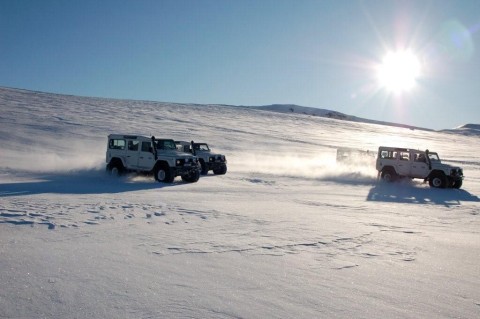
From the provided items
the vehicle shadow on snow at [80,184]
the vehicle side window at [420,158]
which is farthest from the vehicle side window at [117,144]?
the vehicle side window at [420,158]

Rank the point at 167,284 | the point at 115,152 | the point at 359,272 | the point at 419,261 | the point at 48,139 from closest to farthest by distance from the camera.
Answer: the point at 167,284
the point at 359,272
the point at 419,261
the point at 115,152
the point at 48,139

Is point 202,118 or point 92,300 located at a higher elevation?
point 202,118

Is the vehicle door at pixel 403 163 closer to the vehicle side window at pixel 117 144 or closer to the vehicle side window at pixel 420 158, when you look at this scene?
the vehicle side window at pixel 420 158

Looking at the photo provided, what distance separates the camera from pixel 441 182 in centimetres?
1930

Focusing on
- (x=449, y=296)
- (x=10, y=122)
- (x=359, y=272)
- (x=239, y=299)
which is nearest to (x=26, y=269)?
(x=239, y=299)

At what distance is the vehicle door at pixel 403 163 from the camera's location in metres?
20.4

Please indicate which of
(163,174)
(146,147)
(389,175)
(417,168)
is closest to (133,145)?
(146,147)

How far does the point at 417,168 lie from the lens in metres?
20.1

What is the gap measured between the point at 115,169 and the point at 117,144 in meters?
1.14

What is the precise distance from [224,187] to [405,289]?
11.2 meters

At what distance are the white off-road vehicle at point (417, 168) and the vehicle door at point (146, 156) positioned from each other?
10964 mm

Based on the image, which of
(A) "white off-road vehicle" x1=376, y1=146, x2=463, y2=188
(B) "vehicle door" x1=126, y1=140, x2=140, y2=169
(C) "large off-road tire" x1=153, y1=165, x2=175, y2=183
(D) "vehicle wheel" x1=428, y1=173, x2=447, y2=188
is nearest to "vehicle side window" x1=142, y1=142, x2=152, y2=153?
(B) "vehicle door" x1=126, y1=140, x2=140, y2=169

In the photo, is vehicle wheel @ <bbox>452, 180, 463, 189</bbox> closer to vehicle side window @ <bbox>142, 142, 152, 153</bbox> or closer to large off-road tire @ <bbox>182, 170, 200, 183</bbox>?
large off-road tire @ <bbox>182, 170, 200, 183</bbox>

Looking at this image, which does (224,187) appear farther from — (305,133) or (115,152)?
(305,133)
